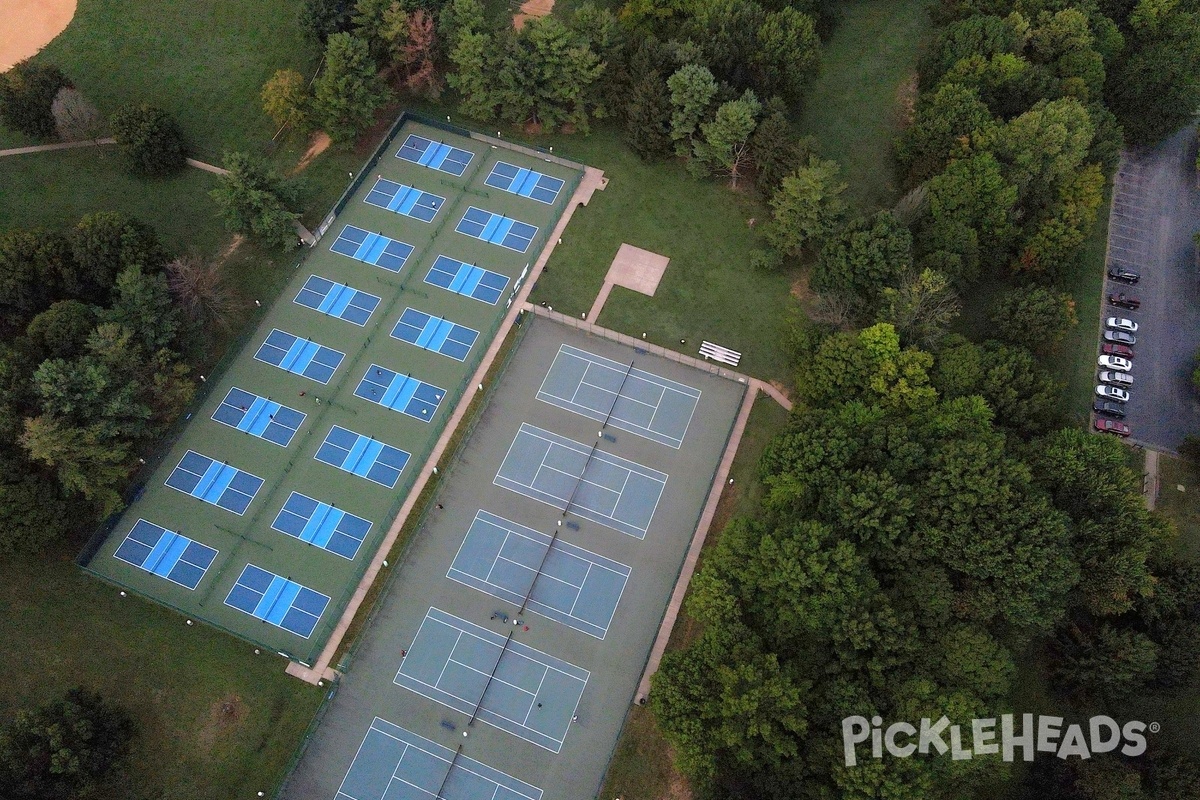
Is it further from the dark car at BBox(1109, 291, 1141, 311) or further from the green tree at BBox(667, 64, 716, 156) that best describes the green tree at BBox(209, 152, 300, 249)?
the dark car at BBox(1109, 291, 1141, 311)

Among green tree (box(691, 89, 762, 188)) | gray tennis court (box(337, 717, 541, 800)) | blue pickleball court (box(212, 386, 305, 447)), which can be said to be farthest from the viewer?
green tree (box(691, 89, 762, 188))

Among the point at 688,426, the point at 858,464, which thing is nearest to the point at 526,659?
the point at 688,426

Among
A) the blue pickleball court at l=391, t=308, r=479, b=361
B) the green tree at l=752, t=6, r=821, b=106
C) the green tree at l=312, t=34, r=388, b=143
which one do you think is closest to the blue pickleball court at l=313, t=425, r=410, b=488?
the blue pickleball court at l=391, t=308, r=479, b=361

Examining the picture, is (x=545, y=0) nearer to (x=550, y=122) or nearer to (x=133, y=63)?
(x=550, y=122)

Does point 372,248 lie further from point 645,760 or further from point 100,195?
point 645,760

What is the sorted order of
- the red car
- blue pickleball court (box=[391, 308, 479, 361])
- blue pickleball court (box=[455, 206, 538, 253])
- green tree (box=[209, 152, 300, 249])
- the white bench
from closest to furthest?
the red car → the white bench → green tree (box=[209, 152, 300, 249]) → blue pickleball court (box=[391, 308, 479, 361]) → blue pickleball court (box=[455, 206, 538, 253])

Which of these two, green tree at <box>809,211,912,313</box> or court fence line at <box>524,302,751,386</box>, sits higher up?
green tree at <box>809,211,912,313</box>

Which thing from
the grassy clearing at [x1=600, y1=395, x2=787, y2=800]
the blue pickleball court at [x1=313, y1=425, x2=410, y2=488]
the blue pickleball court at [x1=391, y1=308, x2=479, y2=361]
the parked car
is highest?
the parked car
